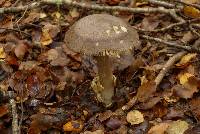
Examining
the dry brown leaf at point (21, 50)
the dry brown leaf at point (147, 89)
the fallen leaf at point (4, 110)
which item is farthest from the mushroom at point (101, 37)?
the dry brown leaf at point (21, 50)

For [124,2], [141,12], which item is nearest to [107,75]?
[141,12]

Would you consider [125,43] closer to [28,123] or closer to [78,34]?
[78,34]

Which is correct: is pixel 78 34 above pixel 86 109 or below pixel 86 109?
above

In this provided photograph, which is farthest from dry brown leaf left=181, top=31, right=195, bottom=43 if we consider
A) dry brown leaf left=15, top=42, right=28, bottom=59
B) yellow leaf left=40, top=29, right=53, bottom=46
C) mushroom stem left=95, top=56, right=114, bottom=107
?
dry brown leaf left=15, top=42, right=28, bottom=59

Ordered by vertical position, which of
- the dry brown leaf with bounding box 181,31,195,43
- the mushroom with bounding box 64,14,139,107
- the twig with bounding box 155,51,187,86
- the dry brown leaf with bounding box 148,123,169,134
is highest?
the mushroom with bounding box 64,14,139,107

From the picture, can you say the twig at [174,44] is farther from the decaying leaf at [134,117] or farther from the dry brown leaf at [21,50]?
the dry brown leaf at [21,50]

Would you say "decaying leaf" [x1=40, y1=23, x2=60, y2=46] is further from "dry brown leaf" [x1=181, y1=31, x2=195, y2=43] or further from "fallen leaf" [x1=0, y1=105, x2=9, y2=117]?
"dry brown leaf" [x1=181, y1=31, x2=195, y2=43]
